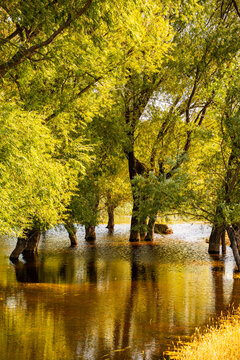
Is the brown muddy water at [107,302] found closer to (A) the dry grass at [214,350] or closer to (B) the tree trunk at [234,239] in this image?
(A) the dry grass at [214,350]

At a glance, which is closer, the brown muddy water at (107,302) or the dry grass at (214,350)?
the dry grass at (214,350)

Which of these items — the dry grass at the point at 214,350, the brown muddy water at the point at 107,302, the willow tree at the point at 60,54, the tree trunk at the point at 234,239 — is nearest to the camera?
the dry grass at the point at 214,350

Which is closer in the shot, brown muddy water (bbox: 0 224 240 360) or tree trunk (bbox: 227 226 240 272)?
brown muddy water (bbox: 0 224 240 360)

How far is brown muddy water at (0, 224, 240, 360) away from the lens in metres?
12.4

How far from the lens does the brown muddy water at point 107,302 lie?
12.4m

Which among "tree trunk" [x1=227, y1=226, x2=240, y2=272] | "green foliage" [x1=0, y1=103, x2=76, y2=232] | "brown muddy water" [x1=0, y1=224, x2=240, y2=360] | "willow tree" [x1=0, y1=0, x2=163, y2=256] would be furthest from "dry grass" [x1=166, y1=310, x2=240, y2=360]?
"tree trunk" [x1=227, y1=226, x2=240, y2=272]

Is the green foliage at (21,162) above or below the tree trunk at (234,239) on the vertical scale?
above

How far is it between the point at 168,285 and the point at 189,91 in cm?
1868

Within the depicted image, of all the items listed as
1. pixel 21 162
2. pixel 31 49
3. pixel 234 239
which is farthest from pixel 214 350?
pixel 234 239

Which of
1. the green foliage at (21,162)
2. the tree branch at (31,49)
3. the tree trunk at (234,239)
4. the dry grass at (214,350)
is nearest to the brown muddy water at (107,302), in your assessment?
the dry grass at (214,350)

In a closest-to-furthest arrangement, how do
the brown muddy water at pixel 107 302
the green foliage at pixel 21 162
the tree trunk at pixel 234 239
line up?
the green foliage at pixel 21 162
the brown muddy water at pixel 107 302
the tree trunk at pixel 234 239

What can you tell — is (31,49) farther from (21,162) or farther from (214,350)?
(214,350)

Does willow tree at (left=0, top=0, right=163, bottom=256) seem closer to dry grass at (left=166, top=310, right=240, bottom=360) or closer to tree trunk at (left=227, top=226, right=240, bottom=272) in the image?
dry grass at (left=166, top=310, right=240, bottom=360)

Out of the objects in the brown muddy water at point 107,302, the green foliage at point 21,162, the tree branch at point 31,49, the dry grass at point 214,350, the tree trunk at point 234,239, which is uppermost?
the tree branch at point 31,49
